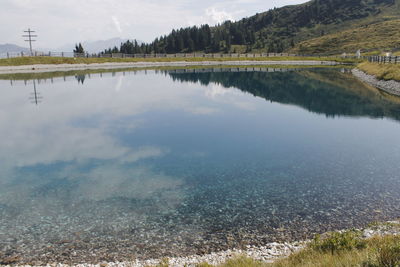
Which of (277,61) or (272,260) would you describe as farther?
(277,61)

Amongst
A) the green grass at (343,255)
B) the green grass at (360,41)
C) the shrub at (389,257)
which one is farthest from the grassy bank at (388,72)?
the green grass at (360,41)

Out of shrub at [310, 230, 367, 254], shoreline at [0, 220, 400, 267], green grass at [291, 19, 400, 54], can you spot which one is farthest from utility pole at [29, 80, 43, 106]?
green grass at [291, 19, 400, 54]

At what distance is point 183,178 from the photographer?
19.5m

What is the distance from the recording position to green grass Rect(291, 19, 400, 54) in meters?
163

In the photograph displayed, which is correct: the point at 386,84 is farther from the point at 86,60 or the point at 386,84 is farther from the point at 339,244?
the point at 86,60

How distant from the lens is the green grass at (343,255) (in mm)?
7828

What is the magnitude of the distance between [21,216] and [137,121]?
71.1 feet

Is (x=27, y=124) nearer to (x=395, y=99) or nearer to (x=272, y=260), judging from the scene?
(x=272, y=260)

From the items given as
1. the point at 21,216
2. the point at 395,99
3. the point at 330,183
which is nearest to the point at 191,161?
the point at 330,183

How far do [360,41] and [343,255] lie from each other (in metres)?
198

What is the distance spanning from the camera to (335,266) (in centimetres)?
810

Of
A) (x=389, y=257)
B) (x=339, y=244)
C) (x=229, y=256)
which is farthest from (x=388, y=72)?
(x=389, y=257)

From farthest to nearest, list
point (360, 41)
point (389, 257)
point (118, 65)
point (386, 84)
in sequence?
point (360, 41) → point (118, 65) → point (386, 84) → point (389, 257)

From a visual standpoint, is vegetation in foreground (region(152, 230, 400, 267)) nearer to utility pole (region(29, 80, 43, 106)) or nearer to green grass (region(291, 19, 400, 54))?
utility pole (region(29, 80, 43, 106))
